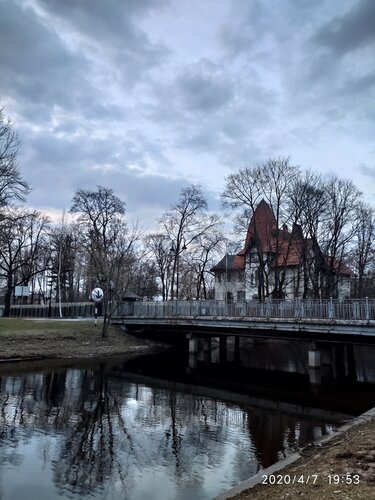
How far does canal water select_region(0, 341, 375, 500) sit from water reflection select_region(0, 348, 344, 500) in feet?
0.10

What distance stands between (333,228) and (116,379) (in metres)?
25.1

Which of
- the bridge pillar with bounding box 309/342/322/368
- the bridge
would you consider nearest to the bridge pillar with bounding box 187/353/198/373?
the bridge

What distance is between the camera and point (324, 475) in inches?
309

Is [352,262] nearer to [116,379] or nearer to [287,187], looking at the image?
[287,187]

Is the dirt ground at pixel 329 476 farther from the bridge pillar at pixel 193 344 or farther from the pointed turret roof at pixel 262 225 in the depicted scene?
the pointed turret roof at pixel 262 225

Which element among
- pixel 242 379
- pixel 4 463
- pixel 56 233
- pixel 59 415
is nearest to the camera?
pixel 4 463

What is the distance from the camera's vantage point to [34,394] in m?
19.0

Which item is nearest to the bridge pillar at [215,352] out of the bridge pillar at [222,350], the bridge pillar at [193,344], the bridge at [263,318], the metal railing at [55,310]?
the bridge pillar at [222,350]

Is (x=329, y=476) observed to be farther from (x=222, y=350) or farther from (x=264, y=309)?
(x=222, y=350)

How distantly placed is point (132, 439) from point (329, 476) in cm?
682

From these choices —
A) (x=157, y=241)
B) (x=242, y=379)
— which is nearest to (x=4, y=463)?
(x=242, y=379)

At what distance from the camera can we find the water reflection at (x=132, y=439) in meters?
9.65

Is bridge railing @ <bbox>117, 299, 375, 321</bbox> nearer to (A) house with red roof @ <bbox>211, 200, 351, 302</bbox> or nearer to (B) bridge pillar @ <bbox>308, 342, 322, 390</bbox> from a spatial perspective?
(A) house with red roof @ <bbox>211, 200, 351, 302</bbox>

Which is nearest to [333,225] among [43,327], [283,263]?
[283,263]
